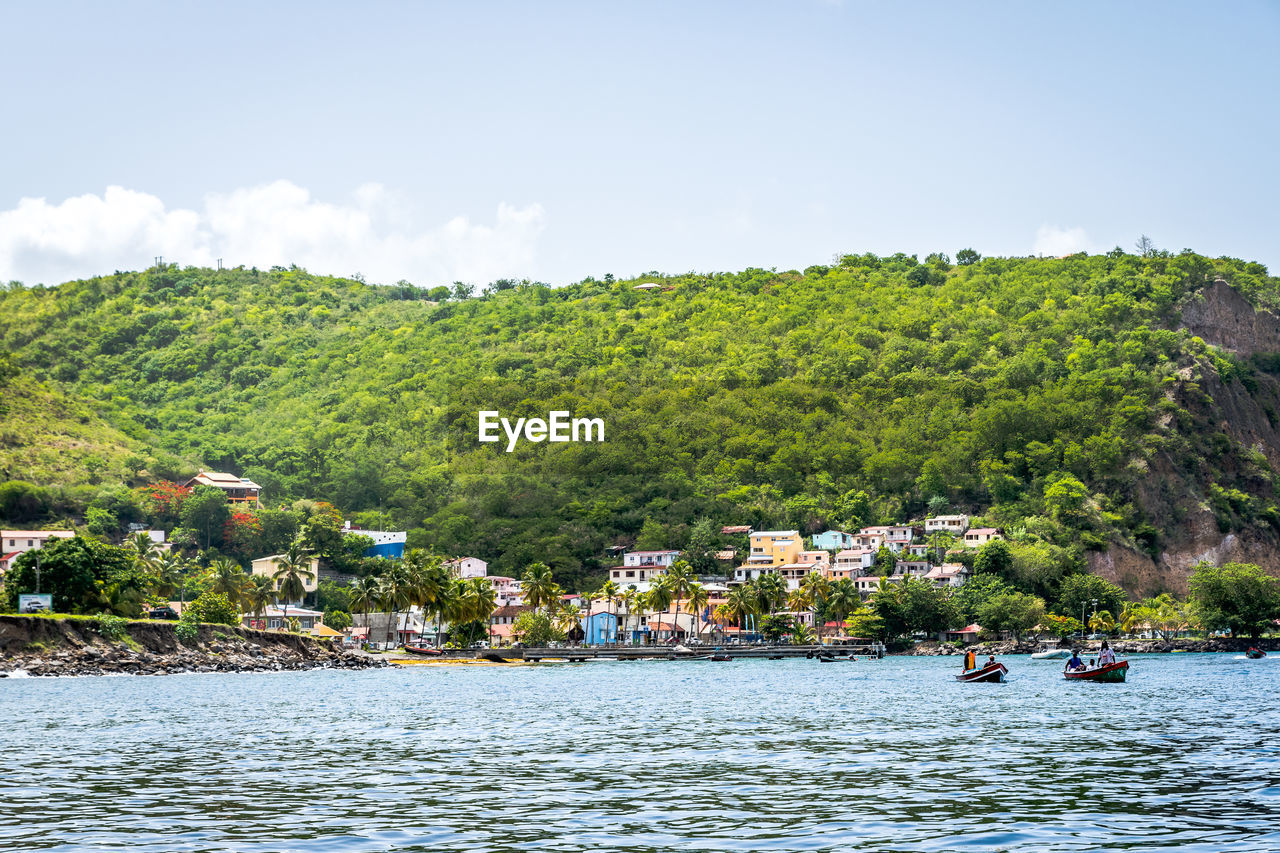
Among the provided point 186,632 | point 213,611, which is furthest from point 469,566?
point 186,632

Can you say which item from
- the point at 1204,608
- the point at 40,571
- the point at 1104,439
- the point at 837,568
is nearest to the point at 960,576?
the point at 837,568

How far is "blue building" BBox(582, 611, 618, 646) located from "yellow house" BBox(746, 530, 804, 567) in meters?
22.5

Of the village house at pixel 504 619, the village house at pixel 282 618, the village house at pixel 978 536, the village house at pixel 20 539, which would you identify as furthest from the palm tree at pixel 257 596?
the village house at pixel 978 536

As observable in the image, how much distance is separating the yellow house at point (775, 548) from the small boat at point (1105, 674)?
9223 cm

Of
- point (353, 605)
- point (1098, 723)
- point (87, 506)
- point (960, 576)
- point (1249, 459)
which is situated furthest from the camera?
point (1249, 459)

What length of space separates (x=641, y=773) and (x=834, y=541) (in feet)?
467

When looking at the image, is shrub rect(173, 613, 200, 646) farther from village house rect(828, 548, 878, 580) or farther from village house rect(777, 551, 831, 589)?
village house rect(828, 548, 878, 580)

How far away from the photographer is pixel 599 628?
485 ft

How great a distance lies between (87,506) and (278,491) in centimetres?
3290

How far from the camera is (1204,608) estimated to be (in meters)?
132

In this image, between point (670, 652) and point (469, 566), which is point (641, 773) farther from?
point (469, 566)

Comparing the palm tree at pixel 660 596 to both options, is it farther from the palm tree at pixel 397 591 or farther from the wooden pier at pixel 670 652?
the palm tree at pixel 397 591

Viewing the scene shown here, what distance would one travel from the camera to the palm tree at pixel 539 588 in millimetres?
131250

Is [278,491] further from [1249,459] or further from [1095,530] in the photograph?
[1249,459]
